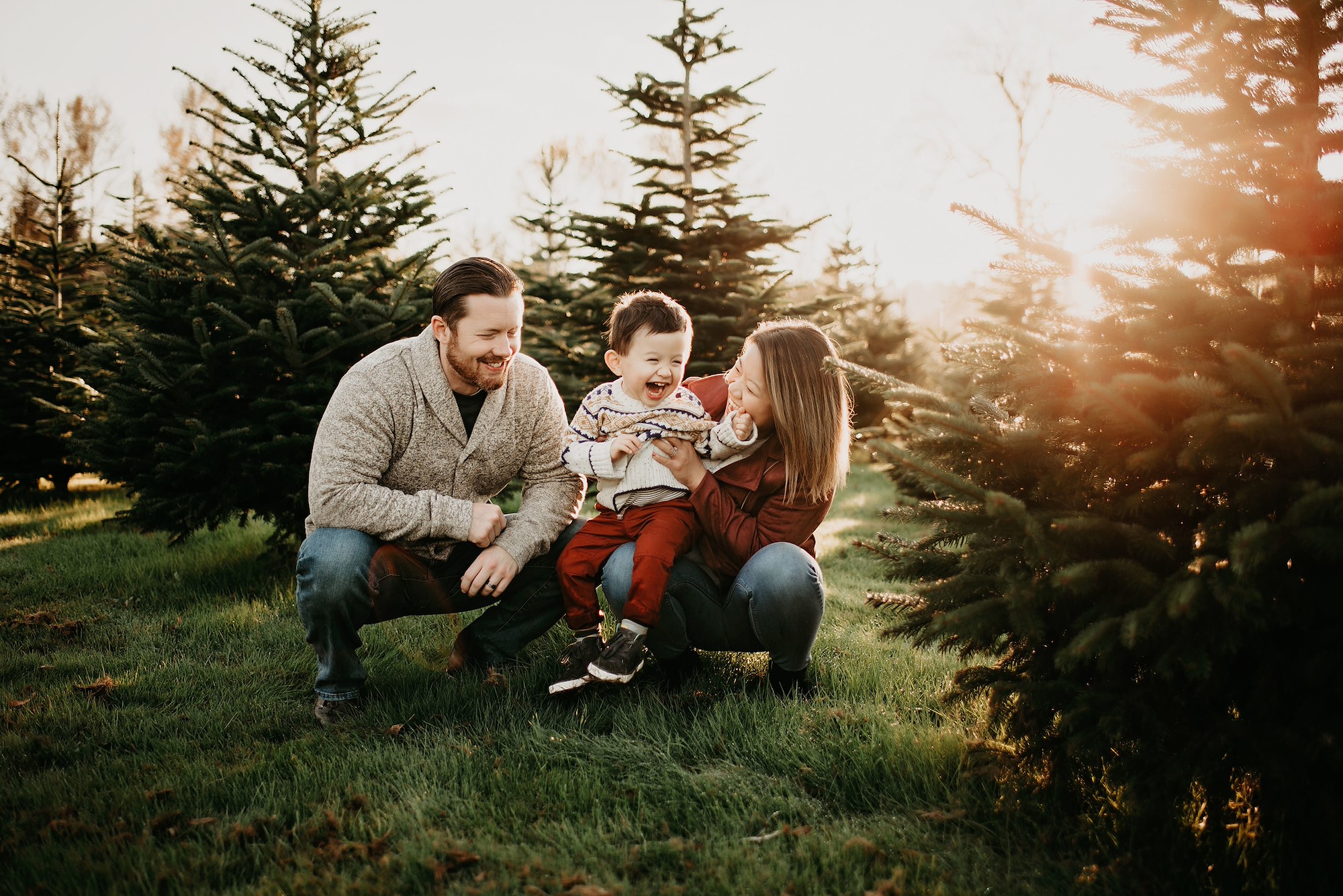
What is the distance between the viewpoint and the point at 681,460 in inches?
124

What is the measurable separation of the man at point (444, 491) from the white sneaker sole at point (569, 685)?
494 mm

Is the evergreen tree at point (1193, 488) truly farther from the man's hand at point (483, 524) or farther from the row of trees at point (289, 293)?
the row of trees at point (289, 293)

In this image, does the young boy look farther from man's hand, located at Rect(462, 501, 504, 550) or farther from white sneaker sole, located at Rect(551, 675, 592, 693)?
man's hand, located at Rect(462, 501, 504, 550)

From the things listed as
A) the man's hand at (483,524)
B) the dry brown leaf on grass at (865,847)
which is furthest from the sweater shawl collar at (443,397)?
the dry brown leaf on grass at (865,847)

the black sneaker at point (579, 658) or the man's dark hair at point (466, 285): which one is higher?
the man's dark hair at point (466, 285)

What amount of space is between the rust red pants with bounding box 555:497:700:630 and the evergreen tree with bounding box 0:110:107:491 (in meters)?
6.43

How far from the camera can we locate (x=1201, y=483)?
1.93 m

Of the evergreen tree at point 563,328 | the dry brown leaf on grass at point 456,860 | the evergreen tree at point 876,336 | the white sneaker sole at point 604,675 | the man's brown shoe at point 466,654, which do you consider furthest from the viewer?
the evergreen tree at point 876,336

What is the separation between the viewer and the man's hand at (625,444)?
3.17m

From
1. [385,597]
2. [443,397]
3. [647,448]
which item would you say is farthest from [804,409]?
[385,597]

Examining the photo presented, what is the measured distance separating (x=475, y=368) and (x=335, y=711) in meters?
1.43

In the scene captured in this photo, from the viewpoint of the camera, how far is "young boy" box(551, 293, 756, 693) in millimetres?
3117

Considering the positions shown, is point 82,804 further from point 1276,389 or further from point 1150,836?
point 1276,389

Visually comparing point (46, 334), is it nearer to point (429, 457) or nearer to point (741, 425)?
point (429, 457)
